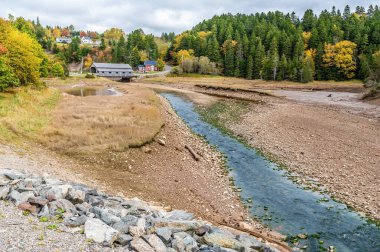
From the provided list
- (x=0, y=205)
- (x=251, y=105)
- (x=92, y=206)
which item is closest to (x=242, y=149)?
(x=92, y=206)

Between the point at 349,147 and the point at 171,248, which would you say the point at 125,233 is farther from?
the point at 349,147

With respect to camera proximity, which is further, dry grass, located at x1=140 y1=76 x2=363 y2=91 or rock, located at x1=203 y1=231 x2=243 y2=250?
dry grass, located at x1=140 y1=76 x2=363 y2=91

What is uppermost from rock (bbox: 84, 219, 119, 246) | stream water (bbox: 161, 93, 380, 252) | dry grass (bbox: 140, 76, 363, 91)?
dry grass (bbox: 140, 76, 363, 91)

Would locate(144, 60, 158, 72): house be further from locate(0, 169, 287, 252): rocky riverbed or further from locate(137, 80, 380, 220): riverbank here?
locate(0, 169, 287, 252): rocky riverbed

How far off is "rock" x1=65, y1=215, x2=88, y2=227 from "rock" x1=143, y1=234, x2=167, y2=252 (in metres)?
2.50

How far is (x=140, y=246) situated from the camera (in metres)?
10.6

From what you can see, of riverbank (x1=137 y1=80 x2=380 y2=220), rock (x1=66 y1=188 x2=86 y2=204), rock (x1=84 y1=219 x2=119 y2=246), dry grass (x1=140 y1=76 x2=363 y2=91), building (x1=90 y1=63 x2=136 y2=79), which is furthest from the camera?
building (x1=90 y1=63 x2=136 y2=79)

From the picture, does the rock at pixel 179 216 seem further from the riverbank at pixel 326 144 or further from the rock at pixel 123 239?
the riverbank at pixel 326 144

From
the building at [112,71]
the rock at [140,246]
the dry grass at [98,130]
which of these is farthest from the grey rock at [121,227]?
the building at [112,71]

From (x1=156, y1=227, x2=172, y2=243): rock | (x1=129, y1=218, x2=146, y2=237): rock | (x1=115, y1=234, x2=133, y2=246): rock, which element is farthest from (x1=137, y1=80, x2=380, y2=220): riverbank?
(x1=115, y1=234, x2=133, y2=246): rock

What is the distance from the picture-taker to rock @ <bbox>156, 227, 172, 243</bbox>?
11.3 meters

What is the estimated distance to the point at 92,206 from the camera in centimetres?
1390

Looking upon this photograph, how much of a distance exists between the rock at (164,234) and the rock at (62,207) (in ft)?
12.0

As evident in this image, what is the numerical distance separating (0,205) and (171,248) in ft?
23.6
